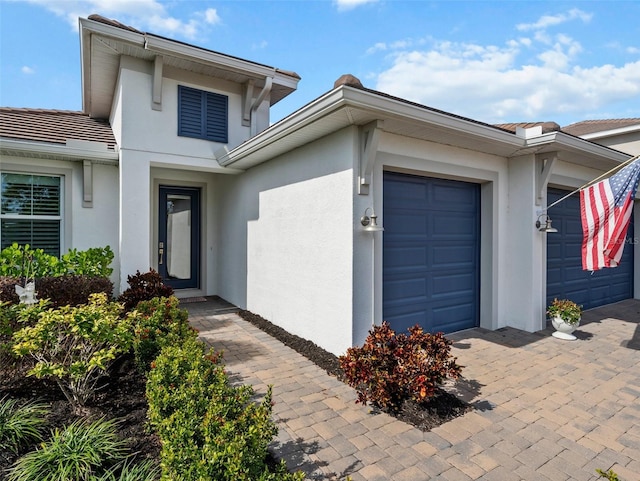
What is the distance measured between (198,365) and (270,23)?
5.86 meters

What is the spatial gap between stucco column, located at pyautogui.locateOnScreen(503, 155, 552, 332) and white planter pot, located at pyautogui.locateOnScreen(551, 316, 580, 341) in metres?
0.30

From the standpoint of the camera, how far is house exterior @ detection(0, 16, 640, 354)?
4.70 m

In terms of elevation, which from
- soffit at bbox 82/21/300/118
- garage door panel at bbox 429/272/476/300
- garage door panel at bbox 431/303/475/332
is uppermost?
soffit at bbox 82/21/300/118

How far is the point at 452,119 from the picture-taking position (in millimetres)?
4621

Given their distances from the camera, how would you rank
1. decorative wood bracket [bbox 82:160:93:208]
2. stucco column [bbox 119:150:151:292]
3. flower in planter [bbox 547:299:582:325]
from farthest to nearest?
decorative wood bracket [bbox 82:160:93:208] < stucco column [bbox 119:150:151:292] < flower in planter [bbox 547:299:582:325]

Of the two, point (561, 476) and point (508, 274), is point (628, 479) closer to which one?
point (561, 476)

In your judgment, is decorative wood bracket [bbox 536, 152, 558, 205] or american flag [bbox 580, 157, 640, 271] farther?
decorative wood bracket [bbox 536, 152, 558, 205]

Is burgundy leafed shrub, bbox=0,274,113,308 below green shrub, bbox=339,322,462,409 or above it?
above

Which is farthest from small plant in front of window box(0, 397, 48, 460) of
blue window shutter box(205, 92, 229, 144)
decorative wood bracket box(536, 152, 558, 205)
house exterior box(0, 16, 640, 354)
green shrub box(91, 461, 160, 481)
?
decorative wood bracket box(536, 152, 558, 205)

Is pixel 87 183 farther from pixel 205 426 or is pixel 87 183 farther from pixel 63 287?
pixel 205 426

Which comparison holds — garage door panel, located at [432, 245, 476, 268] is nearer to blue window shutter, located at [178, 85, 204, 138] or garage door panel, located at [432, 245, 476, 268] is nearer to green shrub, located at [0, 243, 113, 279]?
blue window shutter, located at [178, 85, 204, 138]

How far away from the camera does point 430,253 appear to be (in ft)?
18.6

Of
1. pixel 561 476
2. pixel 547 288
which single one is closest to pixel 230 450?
pixel 561 476

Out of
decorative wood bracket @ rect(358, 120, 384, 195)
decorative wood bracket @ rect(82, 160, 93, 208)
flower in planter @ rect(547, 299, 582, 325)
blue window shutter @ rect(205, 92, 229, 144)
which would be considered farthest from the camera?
blue window shutter @ rect(205, 92, 229, 144)
